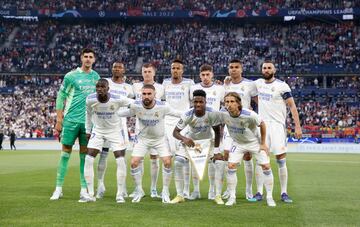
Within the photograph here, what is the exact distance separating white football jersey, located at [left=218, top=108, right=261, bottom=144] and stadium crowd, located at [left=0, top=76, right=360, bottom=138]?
3267cm

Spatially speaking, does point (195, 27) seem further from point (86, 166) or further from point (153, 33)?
point (86, 166)

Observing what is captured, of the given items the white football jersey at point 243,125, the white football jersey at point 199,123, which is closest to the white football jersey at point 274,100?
the white football jersey at point 243,125

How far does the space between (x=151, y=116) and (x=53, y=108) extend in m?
41.1

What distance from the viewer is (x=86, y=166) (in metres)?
10.9

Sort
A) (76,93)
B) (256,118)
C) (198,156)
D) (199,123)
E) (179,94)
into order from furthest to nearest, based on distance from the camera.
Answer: (179,94)
(76,93)
(199,123)
(198,156)
(256,118)

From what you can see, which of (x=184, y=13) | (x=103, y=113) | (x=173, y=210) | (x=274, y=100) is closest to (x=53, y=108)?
(x=184, y=13)

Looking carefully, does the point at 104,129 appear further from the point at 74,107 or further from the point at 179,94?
the point at 179,94

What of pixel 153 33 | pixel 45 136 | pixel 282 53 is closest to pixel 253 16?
pixel 282 53

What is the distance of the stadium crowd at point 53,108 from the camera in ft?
151

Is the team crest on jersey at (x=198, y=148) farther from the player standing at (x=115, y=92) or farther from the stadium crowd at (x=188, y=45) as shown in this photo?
the stadium crowd at (x=188, y=45)

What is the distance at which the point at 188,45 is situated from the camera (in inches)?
2276

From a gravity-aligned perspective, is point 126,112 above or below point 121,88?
below

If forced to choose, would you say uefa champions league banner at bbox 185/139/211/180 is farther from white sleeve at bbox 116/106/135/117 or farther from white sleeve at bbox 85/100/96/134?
white sleeve at bbox 85/100/96/134

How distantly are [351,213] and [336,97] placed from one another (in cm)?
4283
